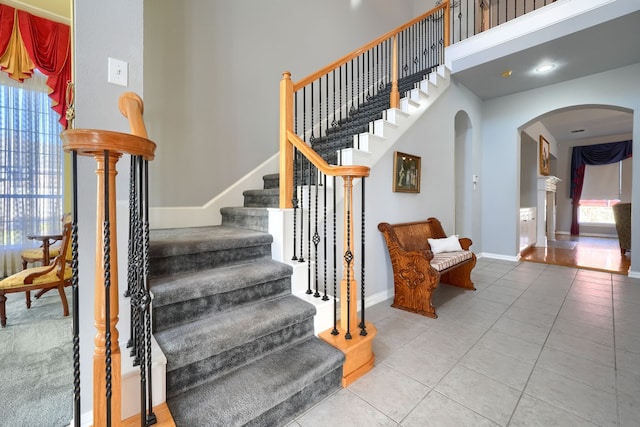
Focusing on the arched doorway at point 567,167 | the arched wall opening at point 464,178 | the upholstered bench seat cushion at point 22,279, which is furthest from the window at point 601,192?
the upholstered bench seat cushion at point 22,279

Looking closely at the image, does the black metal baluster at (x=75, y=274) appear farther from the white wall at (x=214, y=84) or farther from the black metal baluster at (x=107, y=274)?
the white wall at (x=214, y=84)

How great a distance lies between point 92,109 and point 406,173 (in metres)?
2.88

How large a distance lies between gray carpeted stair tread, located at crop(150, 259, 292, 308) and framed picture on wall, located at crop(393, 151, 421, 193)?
1757mm

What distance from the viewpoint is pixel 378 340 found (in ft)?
7.06

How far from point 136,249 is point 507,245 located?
567 centimetres

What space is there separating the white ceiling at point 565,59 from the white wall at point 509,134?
0.51 feet

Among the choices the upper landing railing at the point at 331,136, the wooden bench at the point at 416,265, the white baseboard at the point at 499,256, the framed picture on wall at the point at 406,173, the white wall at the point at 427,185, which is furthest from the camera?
the white baseboard at the point at 499,256

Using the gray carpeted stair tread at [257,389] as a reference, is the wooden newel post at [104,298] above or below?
above

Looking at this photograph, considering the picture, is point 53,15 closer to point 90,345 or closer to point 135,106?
point 135,106

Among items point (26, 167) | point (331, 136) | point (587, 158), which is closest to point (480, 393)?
point (331, 136)

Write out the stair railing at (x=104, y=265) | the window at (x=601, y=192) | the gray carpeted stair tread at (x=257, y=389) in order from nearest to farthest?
the stair railing at (x=104, y=265) → the gray carpeted stair tread at (x=257, y=389) → the window at (x=601, y=192)

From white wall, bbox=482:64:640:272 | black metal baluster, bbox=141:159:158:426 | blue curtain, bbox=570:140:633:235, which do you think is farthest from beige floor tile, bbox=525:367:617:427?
blue curtain, bbox=570:140:633:235

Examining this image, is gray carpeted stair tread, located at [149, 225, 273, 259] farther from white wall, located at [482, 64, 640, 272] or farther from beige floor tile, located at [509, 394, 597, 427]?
white wall, located at [482, 64, 640, 272]

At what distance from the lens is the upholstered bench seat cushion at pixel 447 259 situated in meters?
2.72
